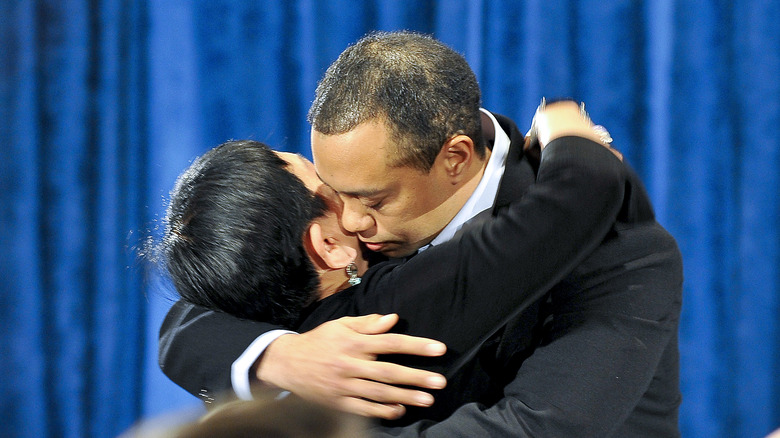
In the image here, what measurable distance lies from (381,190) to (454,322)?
289 mm

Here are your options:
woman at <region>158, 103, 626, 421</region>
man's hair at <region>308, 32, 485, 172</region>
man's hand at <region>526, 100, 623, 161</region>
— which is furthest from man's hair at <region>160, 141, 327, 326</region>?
man's hand at <region>526, 100, 623, 161</region>

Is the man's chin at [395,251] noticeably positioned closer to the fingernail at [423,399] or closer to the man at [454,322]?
the man at [454,322]

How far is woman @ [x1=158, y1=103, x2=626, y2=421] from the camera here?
0.96m

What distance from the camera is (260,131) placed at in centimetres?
228

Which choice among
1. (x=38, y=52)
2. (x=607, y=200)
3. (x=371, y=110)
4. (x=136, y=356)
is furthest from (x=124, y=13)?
(x=607, y=200)

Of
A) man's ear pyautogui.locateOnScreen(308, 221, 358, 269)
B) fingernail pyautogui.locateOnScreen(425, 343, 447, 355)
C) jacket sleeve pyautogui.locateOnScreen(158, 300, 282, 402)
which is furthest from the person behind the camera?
man's ear pyautogui.locateOnScreen(308, 221, 358, 269)

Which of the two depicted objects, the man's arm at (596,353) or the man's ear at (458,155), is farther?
the man's ear at (458,155)

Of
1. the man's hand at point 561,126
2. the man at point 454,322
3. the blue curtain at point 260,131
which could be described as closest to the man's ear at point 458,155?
the man at point 454,322

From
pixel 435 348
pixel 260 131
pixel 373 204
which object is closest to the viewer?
pixel 435 348

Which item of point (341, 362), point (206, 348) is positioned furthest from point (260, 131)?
point (341, 362)

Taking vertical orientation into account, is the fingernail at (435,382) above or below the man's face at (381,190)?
below

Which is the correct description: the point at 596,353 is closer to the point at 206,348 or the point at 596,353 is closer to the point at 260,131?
the point at 206,348

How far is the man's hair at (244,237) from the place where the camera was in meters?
Answer: 1.12

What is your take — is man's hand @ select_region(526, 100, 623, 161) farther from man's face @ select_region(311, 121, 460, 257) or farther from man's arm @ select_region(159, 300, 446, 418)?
man's arm @ select_region(159, 300, 446, 418)
